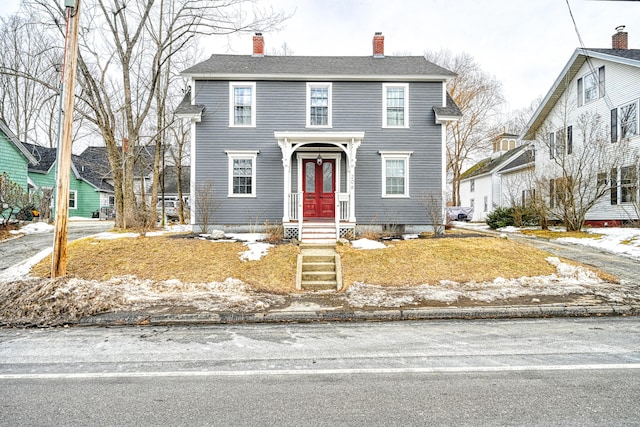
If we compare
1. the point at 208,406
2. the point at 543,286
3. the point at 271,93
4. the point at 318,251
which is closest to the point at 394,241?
the point at 318,251

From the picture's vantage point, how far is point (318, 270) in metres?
9.62

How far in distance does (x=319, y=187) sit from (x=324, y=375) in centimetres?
1142

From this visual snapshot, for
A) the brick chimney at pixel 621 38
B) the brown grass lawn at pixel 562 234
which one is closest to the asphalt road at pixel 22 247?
the brown grass lawn at pixel 562 234

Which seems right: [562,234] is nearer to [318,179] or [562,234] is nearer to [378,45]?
[318,179]

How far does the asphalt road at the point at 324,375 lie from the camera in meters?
3.24

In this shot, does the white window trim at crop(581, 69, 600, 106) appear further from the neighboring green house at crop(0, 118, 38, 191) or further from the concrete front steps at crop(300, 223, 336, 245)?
the neighboring green house at crop(0, 118, 38, 191)

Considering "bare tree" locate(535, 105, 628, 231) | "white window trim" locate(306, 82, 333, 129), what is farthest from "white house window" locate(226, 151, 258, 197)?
"bare tree" locate(535, 105, 628, 231)

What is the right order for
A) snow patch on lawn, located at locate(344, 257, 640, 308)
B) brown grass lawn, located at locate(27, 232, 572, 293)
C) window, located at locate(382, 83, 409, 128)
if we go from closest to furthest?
snow patch on lawn, located at locate(344, 257, 640, 308) < brown grass lawn, located at locate(27, 232, 572, 293) < window, located at locate(382, 83, 409, 128)

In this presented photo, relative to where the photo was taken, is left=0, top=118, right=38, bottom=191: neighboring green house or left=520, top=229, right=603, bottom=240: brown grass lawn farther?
left=0, top=118, right=38, bottom=191: neighboring green house

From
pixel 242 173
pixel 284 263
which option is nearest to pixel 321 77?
pixel 242 173

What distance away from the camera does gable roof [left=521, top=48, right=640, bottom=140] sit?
17.7 m

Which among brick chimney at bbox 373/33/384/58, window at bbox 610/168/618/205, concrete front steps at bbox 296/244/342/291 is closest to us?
concrete front steps at bbox 296/244/342/291

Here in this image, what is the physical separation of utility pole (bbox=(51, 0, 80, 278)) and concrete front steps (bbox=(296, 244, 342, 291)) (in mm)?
4882

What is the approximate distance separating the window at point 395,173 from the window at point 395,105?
3.93 ft
